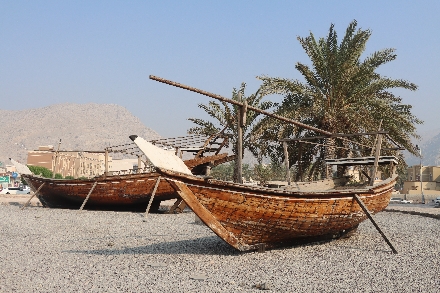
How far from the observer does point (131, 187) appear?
18.9 meters

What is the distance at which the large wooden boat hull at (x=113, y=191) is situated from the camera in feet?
61.1

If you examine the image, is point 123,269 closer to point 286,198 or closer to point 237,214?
point 237,214

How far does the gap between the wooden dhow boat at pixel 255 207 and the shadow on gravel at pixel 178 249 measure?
82 centimetres

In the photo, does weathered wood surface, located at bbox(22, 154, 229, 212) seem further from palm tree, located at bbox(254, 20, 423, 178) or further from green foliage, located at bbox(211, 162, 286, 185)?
green foliage, located at bbox(211, 162, 286, 185)

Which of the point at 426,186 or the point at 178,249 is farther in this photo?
the point at 426,186

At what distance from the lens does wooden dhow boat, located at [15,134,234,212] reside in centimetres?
1862

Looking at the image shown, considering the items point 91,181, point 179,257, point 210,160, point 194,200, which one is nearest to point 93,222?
point 91,181

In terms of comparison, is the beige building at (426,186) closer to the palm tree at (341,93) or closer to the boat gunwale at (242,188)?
the palm tree at (341,93)

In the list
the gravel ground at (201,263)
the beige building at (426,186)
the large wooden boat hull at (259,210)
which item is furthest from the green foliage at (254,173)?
the large wooden boat hull at (259,210)

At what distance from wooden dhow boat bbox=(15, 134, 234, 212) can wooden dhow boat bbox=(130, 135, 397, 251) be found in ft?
28.6

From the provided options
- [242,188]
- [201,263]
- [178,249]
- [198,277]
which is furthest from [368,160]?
[198,277]

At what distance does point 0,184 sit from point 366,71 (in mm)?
65153

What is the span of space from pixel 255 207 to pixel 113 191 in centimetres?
1215

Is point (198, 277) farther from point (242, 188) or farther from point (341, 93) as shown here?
point (341, 93)
